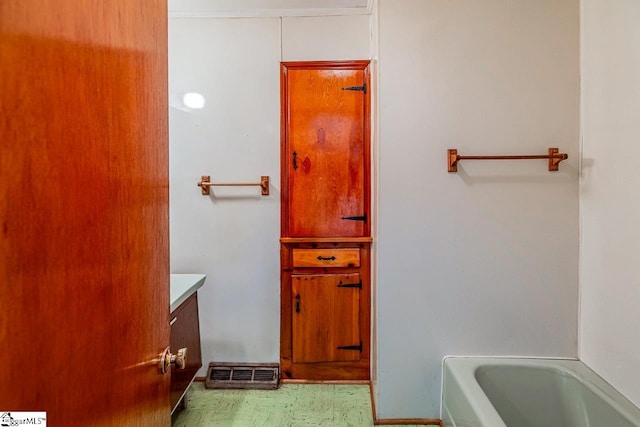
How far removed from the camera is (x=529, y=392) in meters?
1.73

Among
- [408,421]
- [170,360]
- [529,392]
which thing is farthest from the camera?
[408,421]

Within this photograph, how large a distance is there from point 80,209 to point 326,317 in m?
1.94

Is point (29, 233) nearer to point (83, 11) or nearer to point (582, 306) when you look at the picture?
point (83, 11)

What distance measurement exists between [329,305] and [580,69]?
77.7 inches

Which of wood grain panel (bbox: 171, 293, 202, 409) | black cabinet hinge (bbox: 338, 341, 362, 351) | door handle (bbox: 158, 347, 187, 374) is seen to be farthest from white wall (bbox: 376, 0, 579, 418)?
door handle (bbox: 158, 347, 187, 374)

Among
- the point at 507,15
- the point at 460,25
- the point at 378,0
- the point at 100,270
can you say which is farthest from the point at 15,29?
the point at 507,15

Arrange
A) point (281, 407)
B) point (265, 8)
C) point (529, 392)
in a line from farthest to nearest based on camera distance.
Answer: point (265, 8)
point (281, 407)
point (529, 392)

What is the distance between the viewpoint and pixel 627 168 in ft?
4.78

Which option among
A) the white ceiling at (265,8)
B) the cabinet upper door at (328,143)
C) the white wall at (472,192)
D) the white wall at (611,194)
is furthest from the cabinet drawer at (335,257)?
the white ceiling at (265,8)

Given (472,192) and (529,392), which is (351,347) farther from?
(472,192)

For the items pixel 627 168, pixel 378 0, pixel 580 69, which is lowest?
pixel 627 168

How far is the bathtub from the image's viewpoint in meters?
1.52

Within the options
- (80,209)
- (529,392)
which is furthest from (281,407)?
(80,209)

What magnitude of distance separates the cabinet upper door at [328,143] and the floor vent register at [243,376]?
97 cm
